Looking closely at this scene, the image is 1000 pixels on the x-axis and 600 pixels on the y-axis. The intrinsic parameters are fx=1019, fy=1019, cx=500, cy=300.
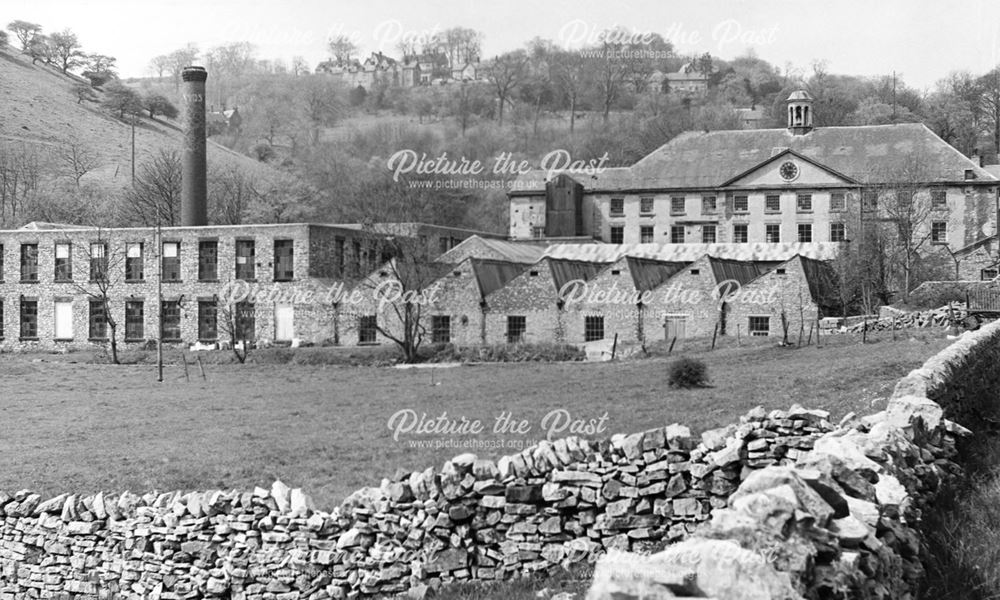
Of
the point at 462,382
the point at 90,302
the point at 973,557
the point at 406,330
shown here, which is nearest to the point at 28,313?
the point at 90,302

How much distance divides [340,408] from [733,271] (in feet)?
79.6

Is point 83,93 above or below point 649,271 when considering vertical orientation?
above

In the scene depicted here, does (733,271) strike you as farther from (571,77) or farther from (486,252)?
(571,77)

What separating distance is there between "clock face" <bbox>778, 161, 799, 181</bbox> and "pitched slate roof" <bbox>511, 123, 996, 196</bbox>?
1.51 m

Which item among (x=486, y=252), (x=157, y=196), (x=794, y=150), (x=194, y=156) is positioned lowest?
(x=486, y=252)

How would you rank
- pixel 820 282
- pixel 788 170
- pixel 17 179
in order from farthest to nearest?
pixel 17 179
pixel 788 170
pixel 820 282

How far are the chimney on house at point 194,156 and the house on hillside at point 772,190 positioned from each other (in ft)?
78.2

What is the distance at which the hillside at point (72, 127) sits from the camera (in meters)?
125

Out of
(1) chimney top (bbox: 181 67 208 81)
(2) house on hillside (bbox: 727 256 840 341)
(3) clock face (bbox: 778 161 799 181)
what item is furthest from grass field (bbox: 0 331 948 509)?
(3) clock face (bbox: 778 161 799 181)

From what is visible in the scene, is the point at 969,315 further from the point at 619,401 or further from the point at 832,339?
the point at 619,401

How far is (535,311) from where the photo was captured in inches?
1770

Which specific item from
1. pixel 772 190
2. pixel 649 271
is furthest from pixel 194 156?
pixel 772 190

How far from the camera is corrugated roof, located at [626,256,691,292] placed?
44.1 m

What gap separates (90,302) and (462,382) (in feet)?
102
